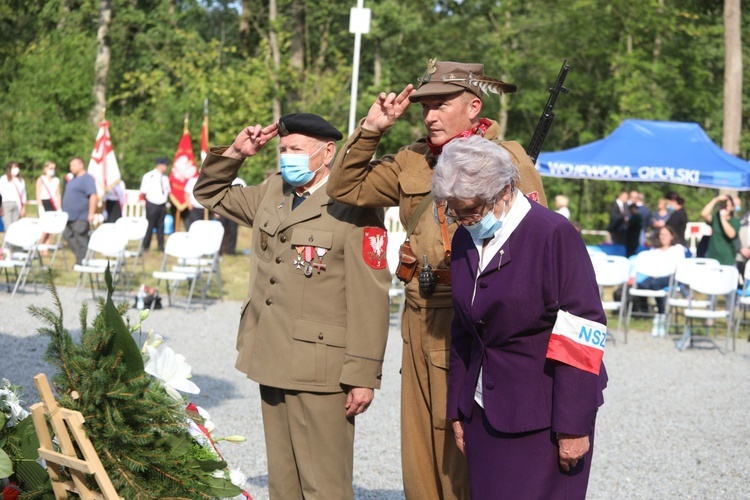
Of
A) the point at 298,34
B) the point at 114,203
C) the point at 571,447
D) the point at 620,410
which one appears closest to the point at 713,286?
the point at 620,410

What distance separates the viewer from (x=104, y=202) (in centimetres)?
2064

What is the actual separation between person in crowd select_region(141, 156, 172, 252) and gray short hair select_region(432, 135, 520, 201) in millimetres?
17644

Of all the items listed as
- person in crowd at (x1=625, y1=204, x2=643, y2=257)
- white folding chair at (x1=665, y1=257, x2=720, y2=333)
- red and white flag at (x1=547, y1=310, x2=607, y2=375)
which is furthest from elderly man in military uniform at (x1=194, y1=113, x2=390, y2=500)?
person in crowd at (x1=625, y1=204, x2=643, y2=257)

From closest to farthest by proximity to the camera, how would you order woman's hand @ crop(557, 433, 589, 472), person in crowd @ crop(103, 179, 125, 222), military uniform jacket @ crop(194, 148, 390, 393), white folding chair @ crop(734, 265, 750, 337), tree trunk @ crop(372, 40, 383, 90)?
woman's hand @ crop(557, 433, 589, 472) < military uniform jacket @ crop(194, 148, 390, 393) < white folding chair @ crop(734, 265, 750, 337) < person in crowd @ crop(103, 179, 125, 222) < tree trunk @ crop(372, 40, 383, 90)

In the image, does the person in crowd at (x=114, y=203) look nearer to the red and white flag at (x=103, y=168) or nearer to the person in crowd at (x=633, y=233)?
the red and white flag at (x=103, y=168)

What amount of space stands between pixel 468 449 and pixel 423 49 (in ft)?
Answer: 103

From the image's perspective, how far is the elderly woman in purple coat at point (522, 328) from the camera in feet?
10.9

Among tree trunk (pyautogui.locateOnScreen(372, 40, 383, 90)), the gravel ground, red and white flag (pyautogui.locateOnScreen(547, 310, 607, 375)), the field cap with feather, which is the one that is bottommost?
the gravel ground

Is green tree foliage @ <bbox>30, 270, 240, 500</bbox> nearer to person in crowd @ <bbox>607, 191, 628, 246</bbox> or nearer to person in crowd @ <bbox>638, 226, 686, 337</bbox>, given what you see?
person in crowd @ <bbox>638, 226, 686, 337</bbox>

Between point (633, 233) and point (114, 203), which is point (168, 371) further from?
point (114, 203)

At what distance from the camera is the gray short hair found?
3.25 m

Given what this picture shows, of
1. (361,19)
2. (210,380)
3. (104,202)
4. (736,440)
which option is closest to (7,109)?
(104,202)

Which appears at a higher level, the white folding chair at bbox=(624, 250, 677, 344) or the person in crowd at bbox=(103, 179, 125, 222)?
the white folding chair at bbox=(624, 250, 677, 344)

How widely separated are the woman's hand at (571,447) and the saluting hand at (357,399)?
3.34 feet
